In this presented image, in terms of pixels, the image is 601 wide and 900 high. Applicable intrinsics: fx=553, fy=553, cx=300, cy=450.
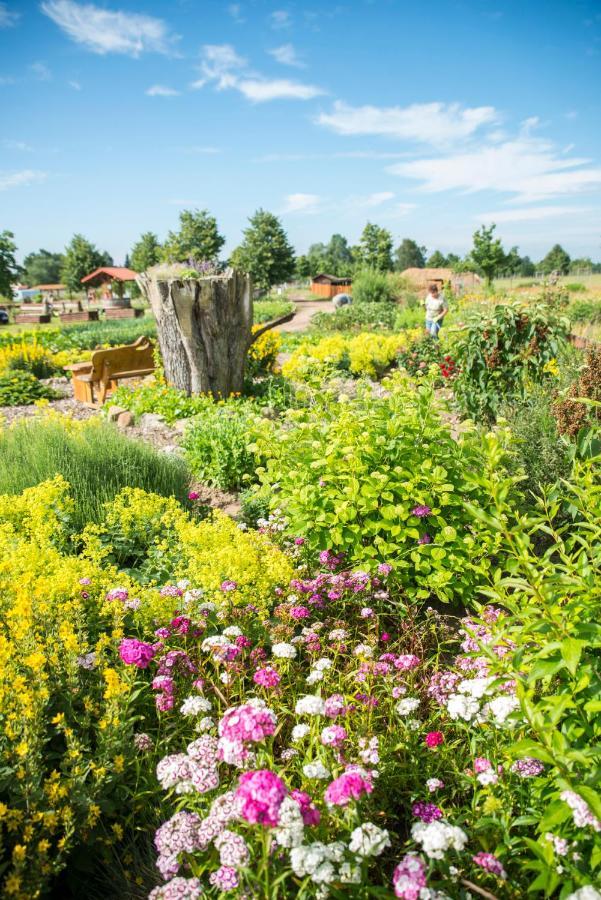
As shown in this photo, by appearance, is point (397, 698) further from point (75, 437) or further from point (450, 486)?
point (75, 437)

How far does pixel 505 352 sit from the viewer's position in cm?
634

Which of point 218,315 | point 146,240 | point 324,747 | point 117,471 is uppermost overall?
point 146,240

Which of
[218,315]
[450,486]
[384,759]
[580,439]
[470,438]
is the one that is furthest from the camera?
[218,315]

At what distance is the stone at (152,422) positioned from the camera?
7.15 meters

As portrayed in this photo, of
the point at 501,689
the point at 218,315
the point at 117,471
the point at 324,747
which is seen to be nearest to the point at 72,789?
the point at 324,747

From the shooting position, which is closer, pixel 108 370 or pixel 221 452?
pixel 221 452

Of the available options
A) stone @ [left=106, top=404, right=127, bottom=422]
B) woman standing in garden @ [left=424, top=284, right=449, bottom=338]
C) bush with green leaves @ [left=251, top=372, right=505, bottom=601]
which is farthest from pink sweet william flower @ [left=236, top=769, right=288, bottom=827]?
woman standing in garden @ [left=424, top=284, right=449, bottom=338]

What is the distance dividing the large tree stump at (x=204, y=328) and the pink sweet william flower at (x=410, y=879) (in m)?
6.85

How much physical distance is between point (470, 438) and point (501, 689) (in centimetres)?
153

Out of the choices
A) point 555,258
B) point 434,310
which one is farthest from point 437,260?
point 434,310

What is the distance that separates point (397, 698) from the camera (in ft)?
7.43

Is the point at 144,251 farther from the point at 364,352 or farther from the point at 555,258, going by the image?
the point at 364,352

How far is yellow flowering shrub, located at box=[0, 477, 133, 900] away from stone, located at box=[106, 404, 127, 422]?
194 inches

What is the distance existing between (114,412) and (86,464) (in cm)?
345
